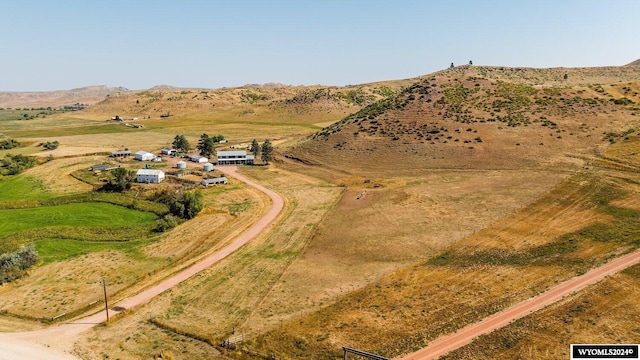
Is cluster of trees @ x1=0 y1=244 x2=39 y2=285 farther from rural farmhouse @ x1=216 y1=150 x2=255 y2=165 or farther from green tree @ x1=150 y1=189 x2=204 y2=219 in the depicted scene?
rural farmhouse @ x1=216 y1=150 x2=255 y2=165

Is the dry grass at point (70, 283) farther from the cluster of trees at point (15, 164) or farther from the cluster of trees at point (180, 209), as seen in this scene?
the cluster of trees at point (15, 164)

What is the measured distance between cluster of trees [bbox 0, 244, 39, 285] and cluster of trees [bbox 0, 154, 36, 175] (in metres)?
60.2

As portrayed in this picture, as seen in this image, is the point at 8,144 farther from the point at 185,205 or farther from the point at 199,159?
the point at 185,205

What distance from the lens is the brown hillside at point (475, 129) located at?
94.9m

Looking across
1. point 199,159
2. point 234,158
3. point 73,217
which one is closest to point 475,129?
point 234,158

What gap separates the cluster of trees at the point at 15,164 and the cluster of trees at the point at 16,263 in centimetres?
6018

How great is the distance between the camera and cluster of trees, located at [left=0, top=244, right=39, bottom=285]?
5006cm

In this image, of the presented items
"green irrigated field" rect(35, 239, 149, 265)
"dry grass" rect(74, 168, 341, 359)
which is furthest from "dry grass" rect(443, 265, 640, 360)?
"green irrigated field" rect(35, 239, 149, 265)

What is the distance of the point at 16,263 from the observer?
51.2 m

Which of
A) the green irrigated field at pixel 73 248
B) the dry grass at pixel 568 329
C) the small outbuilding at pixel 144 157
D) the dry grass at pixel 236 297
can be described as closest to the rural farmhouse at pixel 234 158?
the small outbuilding at pixel 144 157

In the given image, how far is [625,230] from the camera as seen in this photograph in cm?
5209

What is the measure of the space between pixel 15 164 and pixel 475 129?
121 m

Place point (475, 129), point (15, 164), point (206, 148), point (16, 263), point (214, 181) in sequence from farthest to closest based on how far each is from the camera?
point (206, 148)
point (475, 129)
point (15, 164)
point (214, 181)
point (16, 263)

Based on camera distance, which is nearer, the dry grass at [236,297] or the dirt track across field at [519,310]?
the dirt track across field at [519,310]
